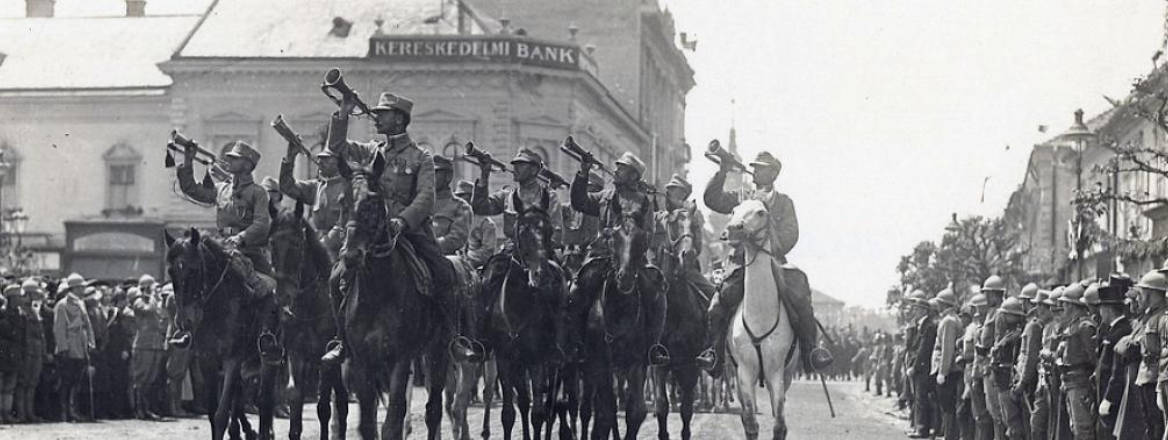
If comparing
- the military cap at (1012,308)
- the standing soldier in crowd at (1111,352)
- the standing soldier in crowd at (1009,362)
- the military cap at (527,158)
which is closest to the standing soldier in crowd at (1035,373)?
the standing soldier in crowd at (1009,362)

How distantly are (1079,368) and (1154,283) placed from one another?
2.26 meters

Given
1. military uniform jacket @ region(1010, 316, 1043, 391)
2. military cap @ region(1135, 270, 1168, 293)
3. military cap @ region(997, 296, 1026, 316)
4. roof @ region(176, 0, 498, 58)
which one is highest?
roof @ region(176, 0, 498, 58)

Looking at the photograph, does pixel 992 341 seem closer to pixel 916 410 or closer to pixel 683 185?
pixel 683 185

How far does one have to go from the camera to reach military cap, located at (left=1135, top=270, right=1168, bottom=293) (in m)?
15.7

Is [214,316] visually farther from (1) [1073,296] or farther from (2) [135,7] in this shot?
(2) [135,7]

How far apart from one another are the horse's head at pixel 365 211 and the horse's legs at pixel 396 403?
1055 mm

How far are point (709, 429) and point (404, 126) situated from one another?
1133cm

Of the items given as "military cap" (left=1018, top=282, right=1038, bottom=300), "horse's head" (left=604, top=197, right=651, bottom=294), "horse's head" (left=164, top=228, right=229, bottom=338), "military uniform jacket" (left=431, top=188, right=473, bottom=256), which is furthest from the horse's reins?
"military cap" (left=1018, top=282, right=1038, bottom=300)

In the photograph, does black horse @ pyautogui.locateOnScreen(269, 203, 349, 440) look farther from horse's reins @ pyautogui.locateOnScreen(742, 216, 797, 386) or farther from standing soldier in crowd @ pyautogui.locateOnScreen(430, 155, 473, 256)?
horse's reins @ pyautogui.locateOnScreen(742, 216, 797, 386)

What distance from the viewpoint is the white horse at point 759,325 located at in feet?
51.0

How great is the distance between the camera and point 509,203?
1839 centimetres

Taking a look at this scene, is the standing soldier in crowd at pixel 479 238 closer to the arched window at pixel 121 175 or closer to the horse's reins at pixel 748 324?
the horse's reins at pixel 748 324

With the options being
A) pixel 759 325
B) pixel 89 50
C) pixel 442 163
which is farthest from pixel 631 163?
pixel 89 50

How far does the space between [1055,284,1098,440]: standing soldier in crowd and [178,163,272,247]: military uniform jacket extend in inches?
297
